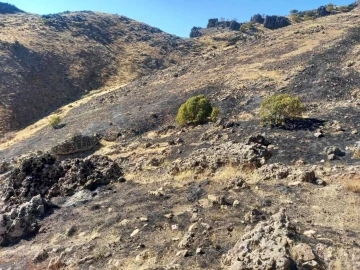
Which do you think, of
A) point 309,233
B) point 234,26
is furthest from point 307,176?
point 234,26

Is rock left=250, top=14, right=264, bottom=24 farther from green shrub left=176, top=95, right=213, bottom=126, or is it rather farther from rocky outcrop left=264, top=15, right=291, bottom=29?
green shrub left=176, top=95, right=213, bottom=126

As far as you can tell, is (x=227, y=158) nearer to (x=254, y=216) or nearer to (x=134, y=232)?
(x=254, y=216)

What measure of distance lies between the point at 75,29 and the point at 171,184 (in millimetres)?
67981

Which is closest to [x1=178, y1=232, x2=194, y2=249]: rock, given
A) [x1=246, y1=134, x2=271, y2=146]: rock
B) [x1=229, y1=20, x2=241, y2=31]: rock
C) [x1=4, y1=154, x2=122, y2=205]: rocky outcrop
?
[x1=4, y1=154, x2=122, y2=205]: rocky outcrop

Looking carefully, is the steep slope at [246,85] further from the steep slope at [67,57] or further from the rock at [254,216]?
the rock at [254,216]

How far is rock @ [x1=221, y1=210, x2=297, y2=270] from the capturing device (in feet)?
23.5

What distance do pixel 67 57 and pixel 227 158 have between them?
1999 inches

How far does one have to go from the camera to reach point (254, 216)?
1016cm

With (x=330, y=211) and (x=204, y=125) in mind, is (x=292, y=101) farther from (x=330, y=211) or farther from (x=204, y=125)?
(x=330, y=211)

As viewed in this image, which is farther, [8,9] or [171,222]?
[8,9]

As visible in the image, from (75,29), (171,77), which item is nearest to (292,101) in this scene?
(171,77)

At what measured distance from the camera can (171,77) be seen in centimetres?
4041

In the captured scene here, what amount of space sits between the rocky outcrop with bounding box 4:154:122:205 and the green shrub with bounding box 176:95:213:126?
27.7 feet

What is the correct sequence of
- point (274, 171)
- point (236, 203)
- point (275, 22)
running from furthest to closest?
point (275, 22), point (274, 171), point (236, 203)
